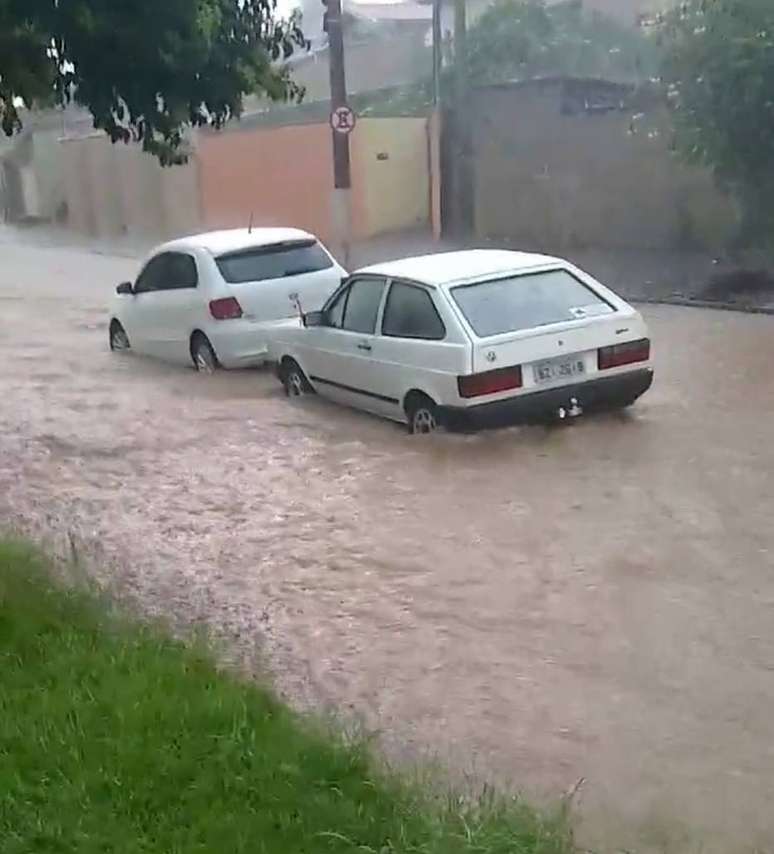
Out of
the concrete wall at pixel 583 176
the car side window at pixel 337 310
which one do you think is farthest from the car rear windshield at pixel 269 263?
the concrete wall at pixel 583 176

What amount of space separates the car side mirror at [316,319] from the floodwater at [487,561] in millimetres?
724

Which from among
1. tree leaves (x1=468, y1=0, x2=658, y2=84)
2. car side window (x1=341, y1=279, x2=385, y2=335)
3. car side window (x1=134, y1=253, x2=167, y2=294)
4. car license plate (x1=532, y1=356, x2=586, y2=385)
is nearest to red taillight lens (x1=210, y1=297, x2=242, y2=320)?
car side window (x1=134, y1=253, x2=167, y2=294)

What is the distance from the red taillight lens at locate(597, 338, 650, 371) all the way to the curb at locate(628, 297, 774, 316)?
673 centimetres

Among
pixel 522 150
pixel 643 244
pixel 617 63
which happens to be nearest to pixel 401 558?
pixel 643 244

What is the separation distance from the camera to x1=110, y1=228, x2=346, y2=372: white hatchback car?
14.2 m

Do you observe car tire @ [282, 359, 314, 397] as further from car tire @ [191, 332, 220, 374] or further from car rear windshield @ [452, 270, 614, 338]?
car rear windshield @ [452, 270, 614, 338]

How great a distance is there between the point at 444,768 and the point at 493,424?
17.2ft

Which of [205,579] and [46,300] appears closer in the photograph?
[205,579]

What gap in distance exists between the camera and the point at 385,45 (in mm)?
48250

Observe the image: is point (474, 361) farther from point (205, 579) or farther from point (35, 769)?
point (35, 769)

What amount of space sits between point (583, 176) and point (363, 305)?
13.5 m

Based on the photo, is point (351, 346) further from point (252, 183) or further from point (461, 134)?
point (252, 183)

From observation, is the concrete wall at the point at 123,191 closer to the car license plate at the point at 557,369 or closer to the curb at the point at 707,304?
the curb at the point at 707,304

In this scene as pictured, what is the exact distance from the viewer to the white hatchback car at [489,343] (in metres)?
10.5
